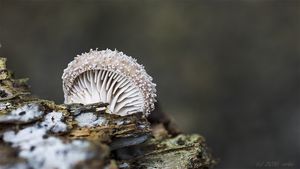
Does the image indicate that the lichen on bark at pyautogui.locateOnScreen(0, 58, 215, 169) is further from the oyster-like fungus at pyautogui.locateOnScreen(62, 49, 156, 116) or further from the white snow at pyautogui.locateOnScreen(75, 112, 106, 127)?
the oyster-like fungus at pyautogui.locateOnScreen(62, 49, 156, 116)

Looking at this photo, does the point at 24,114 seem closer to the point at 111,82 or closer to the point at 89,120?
the point at 89,120

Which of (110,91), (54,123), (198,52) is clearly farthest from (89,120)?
(198,52)

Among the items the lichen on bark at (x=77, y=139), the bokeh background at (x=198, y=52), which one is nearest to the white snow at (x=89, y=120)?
the lichen on bark at (x=77, y=139)

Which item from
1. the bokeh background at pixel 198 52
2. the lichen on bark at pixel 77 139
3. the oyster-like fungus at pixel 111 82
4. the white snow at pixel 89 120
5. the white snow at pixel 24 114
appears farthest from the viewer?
the bokeh background at pixel 198 52

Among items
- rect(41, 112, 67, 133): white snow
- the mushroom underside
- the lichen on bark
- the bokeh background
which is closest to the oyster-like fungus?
the mushroom underside

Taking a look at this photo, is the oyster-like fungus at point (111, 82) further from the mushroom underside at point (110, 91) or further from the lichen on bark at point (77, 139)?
the lichen on bark at point (77, 139)
